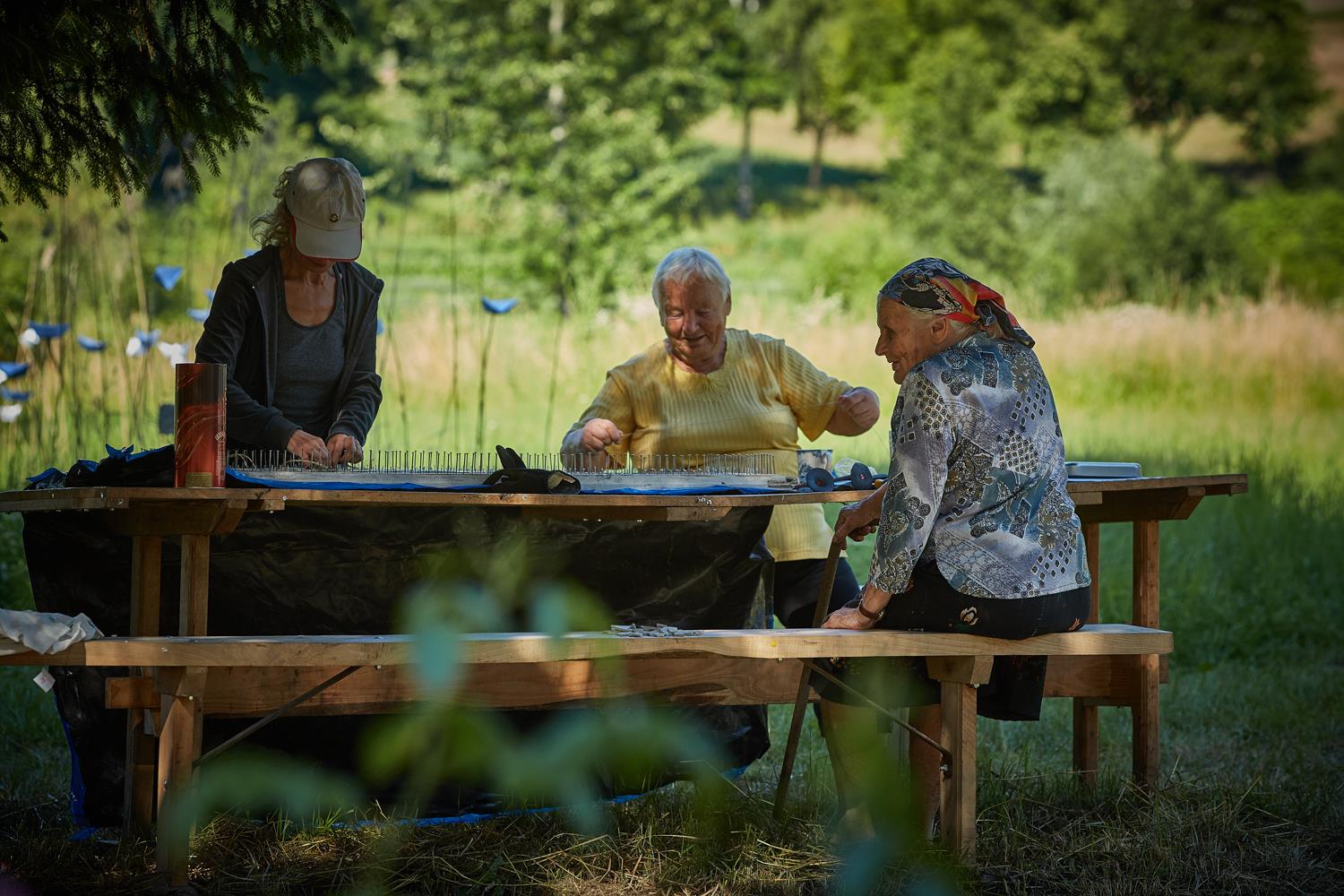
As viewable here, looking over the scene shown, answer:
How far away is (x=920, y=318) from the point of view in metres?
3.31

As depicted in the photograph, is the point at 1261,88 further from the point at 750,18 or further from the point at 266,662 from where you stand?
the point at 266,662

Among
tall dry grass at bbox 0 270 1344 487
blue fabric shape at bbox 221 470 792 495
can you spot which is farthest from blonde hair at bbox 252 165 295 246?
tall dry grass at bbox 0 270 1344 487

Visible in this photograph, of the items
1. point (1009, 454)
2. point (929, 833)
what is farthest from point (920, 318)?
point (929, 833)

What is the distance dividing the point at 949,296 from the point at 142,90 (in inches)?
77.8

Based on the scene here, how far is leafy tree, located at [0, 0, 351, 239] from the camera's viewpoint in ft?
11.9

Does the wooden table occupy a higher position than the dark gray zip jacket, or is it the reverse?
the dark gray zip jacket

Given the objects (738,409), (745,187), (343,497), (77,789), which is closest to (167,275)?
(77,789)

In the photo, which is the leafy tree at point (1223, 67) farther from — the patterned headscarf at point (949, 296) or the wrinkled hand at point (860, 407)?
the patterned headscarf at point (949, 296)

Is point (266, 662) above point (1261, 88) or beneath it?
beneath

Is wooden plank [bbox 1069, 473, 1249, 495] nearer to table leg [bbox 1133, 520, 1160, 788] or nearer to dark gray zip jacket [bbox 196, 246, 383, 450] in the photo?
table leg [bbox 1133, 520, 1160, 788]

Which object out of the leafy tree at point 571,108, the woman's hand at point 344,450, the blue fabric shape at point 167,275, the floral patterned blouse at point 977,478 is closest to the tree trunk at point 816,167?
the leafy tree at point 571,108

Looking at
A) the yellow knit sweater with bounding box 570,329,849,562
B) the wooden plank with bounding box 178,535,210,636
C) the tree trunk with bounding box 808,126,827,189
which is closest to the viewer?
the wooden plank with bounding box 178,535,210,636

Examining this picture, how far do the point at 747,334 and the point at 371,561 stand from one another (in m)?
1.26

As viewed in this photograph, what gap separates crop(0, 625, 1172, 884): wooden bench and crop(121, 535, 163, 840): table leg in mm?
25
